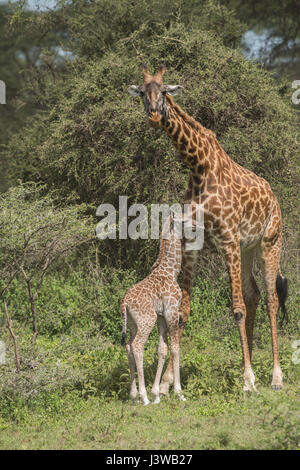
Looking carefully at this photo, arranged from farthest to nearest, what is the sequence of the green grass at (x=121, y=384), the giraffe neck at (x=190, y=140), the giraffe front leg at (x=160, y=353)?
the giraffe neck at (x=190, y=140), the giraffe front leg at (x=160, y=353), the green grass at (x=121, y=384)

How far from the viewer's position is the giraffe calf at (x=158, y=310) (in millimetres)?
6570

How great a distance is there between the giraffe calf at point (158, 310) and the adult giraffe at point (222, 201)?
27 cm

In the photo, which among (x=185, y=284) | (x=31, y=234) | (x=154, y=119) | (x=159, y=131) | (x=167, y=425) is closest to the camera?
(x=167, y=425)

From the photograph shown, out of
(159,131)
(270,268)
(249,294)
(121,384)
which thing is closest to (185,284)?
(249,294)

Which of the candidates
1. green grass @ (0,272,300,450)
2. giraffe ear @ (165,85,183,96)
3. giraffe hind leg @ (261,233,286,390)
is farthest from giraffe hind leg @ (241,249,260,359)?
giraffe ear @ (165,85,183,96)

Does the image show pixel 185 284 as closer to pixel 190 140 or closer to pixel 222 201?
pixel 222 201

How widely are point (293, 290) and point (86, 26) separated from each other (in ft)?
22.4

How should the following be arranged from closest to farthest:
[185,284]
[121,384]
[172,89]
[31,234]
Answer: [172,89] → [121,384] → [185,284] → [31,234]

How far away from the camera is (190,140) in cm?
702

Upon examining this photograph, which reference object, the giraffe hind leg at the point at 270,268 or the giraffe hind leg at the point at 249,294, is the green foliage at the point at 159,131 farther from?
the giraffe hind leg at the point at 270,268

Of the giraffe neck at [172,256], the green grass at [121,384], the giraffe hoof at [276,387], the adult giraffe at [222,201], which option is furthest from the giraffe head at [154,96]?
the giraffe hoof at [276,387]

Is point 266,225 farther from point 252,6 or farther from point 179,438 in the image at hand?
Answer: point 252,6

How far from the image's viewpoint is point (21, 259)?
7.96 m

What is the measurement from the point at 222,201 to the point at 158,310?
1387mm
